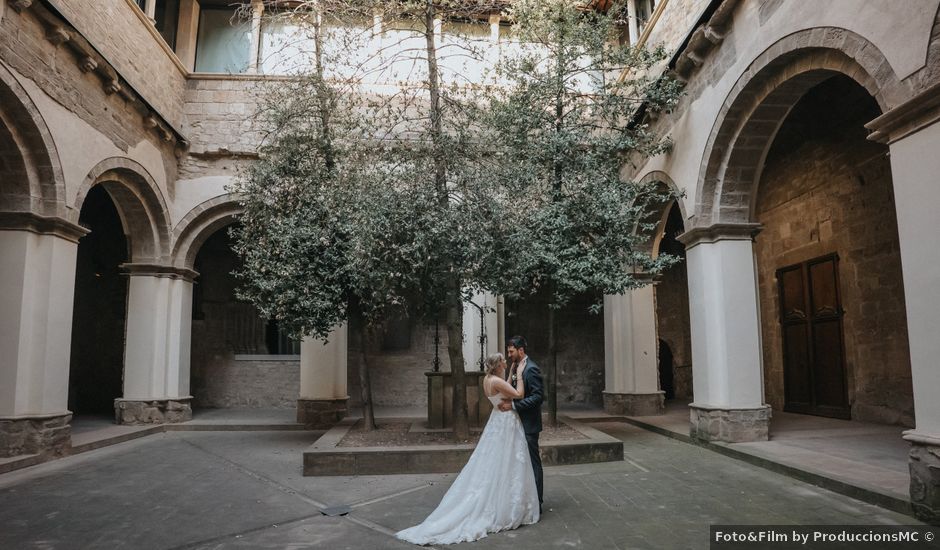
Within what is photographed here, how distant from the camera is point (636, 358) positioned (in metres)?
11.9

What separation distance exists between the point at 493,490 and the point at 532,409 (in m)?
0.74

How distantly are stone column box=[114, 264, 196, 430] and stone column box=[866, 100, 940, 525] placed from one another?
1186cm

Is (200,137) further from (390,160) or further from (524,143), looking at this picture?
(524,143)

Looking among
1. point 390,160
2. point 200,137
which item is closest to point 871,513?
point 390,160

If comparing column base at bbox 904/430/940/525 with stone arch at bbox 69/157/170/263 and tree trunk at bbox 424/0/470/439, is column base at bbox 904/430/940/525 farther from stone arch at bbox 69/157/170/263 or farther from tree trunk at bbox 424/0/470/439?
stone arch at bbox 69/157/170/263

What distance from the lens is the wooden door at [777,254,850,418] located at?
35.0 ft

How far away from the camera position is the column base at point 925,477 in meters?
4.51

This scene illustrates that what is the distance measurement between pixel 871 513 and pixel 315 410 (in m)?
9.00

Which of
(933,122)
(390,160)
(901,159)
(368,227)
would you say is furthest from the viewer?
(390,160)

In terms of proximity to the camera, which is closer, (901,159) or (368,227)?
(901,159)

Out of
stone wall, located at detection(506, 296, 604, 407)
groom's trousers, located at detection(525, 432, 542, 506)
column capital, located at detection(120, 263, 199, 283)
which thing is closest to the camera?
groom's trousers, located at detection(525, 432, 542, 506)

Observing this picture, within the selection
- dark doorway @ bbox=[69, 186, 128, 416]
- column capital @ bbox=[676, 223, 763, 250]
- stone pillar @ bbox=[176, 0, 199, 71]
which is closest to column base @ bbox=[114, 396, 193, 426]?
dark doorway @ bbox=[69, 186, 128, 416]

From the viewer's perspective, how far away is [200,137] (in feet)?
40.1

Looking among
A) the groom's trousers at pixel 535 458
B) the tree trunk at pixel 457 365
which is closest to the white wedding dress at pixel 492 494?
the groom's trousers at pixel 535 458
